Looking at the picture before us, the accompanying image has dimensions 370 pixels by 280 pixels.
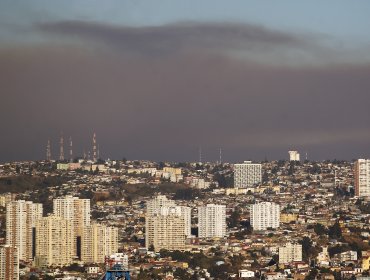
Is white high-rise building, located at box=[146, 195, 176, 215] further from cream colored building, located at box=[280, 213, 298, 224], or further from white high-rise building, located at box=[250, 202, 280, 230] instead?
cream colored building, located at box=[280, 213, 298, 224]

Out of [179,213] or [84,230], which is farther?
[179,213]

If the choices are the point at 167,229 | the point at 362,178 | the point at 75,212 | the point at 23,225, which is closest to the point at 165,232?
the point at 167,229

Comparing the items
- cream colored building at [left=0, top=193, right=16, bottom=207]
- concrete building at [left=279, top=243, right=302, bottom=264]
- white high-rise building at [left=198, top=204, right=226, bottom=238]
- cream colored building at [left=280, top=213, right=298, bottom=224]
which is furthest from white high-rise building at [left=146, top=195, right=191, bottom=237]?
cream colored building at [left=0, top=193, right=16, bottom=207]

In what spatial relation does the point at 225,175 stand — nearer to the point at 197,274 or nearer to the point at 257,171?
the point at 257,171

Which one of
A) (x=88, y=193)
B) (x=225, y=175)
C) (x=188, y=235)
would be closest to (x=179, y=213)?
(x=188, y=235)

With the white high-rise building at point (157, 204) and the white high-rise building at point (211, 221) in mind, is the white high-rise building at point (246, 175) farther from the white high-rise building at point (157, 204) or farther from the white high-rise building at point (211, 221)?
the white high-rise building at point (211, 221)

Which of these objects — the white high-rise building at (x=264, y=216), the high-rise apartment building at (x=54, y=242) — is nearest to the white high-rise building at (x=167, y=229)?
the high-rise apartment building at (x=54, y=242)

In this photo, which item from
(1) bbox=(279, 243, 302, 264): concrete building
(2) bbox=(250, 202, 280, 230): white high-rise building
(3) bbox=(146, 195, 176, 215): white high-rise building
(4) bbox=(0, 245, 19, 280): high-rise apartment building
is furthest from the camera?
(3) bbox=(146, 195, 176, 215): white high-rise building
